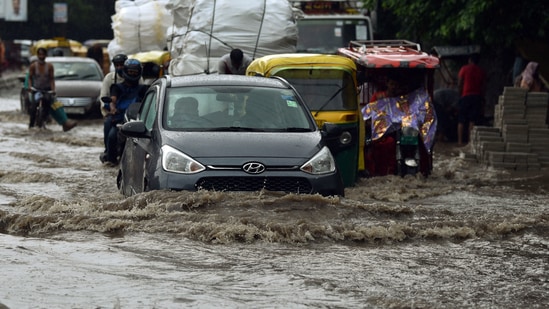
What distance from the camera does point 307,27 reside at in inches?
898

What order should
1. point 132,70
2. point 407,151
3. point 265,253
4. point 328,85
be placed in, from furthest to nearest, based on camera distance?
point 132,70
point 407,151
point 328,85
point 265,253

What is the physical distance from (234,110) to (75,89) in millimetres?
18171

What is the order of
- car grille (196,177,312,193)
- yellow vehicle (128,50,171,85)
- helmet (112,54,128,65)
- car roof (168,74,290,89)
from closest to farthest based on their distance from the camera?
car grille (196,177,312,193), car roof (168,74,290,89), helmet (112,54,128,65), yellow vehicle (128,50,171,85)

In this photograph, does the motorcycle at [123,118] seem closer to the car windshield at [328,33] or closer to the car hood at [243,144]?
the car hood at [243,144]

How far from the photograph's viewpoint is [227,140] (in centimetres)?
1034

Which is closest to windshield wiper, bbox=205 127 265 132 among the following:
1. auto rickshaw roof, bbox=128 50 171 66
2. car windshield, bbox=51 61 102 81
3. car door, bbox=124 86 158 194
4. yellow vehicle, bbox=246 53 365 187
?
car door, bbox=124 86 158 194

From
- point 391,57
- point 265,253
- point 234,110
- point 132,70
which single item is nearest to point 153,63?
point 132,70

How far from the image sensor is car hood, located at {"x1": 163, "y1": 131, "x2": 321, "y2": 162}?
33.2 feet

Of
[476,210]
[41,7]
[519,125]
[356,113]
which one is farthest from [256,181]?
[41,7]

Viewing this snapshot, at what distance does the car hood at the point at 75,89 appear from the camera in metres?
28.7

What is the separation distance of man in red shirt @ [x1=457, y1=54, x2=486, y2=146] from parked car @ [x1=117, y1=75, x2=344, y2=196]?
35.9 ft

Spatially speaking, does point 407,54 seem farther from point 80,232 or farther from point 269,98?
point 80,232

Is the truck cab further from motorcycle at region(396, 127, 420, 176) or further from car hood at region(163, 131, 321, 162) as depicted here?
car hood at region(163, 131, 321, 162)

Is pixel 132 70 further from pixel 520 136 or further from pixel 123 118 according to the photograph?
pixel 520 136
